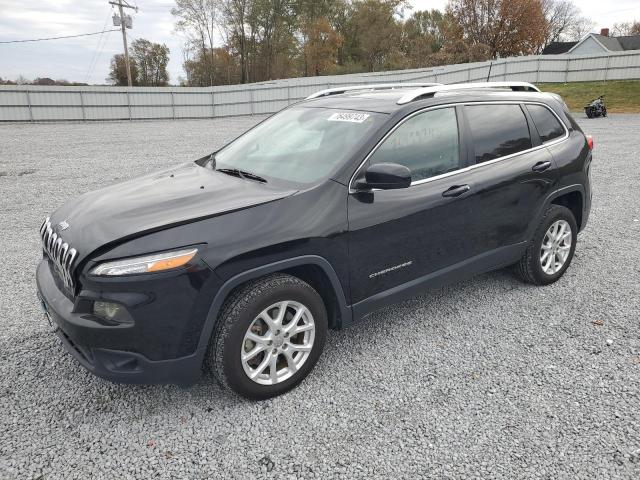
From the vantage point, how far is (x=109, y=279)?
7.82ft

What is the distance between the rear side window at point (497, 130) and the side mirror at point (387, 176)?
1.08 m

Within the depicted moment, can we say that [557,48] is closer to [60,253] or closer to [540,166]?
[540,166]

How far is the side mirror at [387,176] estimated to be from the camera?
9.40 feet

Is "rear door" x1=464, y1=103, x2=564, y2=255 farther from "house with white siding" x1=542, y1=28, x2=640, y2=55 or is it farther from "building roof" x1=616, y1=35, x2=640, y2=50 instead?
"building roof" x1=616, y1=35, x2=640, y2=50

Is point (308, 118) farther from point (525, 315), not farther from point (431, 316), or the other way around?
point (525, 315)

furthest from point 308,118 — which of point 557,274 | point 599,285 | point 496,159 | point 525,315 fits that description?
point 599,285

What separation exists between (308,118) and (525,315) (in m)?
2.39

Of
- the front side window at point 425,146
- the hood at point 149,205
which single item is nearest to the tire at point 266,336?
the hood at point 149,205

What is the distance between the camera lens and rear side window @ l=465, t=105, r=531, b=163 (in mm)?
3717

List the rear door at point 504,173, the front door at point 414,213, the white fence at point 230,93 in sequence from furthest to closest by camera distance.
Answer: the white fence at point 230,93 < the rear door at point 504,173 < the front door at point 414,213

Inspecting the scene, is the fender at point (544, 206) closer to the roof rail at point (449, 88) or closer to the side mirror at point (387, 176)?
the roof rail at point (449, 88)

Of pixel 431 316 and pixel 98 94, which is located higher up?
pixel 98 94

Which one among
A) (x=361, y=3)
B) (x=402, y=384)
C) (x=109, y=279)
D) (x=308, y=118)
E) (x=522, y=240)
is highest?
(x=361, y=3)

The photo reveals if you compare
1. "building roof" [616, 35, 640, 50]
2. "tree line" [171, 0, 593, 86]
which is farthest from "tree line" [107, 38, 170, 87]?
"building roof" [616, 35, 640, 50]
